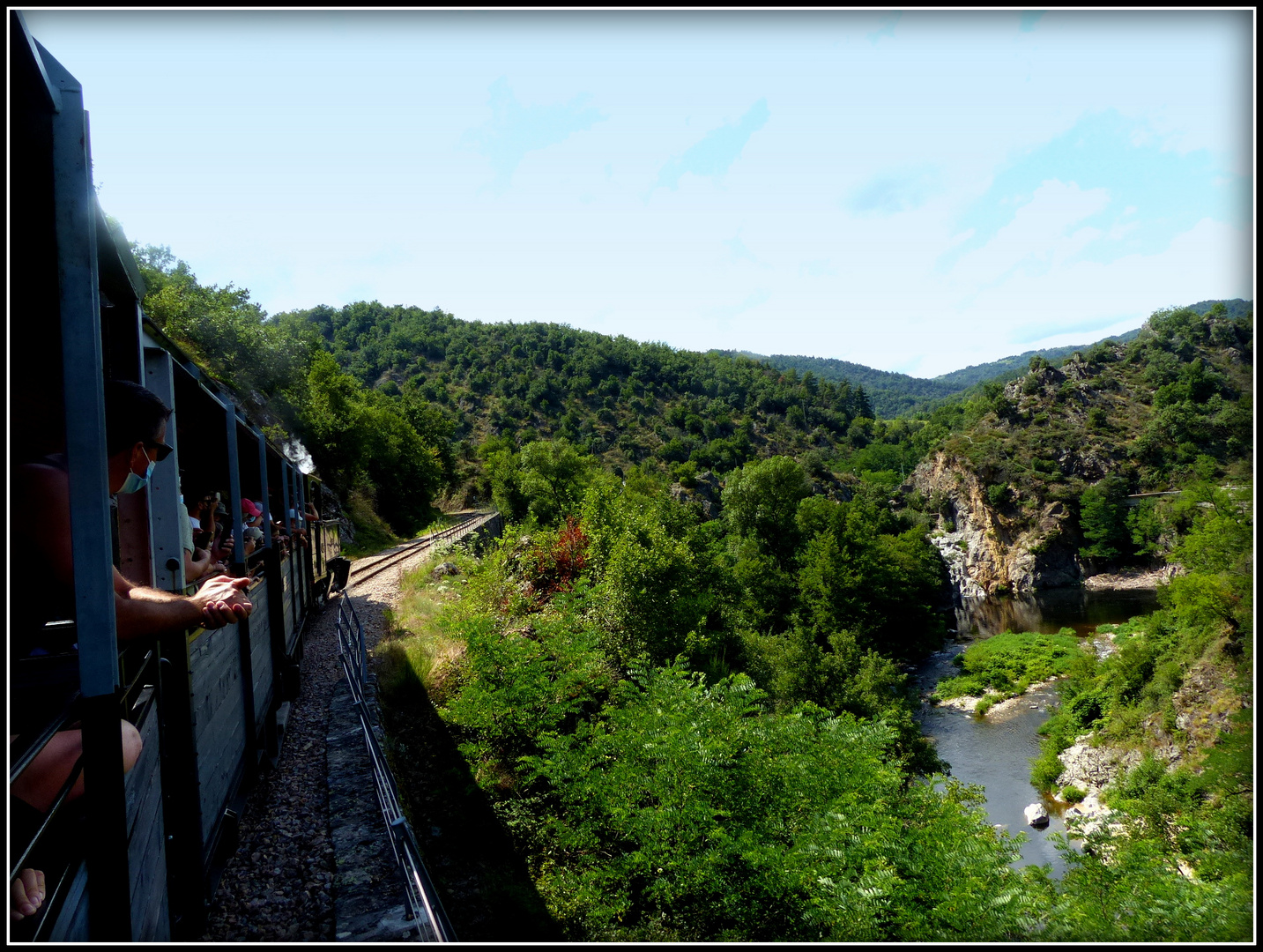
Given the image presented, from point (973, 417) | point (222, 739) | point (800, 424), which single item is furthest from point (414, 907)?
point (800, 424)

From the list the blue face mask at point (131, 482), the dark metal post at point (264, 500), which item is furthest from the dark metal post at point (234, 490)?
the blue face mask at point (131, 482)

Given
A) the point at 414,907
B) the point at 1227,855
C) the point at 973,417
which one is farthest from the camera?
the point at 973,417

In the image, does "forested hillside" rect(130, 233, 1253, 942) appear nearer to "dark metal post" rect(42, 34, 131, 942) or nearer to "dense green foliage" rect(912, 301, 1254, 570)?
"dense green foliage" rect(912, 301, 1254, 570)

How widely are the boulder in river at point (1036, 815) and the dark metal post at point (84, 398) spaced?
95.0 feet

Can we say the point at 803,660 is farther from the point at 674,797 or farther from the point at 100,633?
the point at 100,633

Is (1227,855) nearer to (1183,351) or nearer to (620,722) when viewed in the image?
(620,722)

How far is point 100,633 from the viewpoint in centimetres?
182

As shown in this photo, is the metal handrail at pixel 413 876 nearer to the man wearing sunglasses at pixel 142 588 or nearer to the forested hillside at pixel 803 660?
the man wearing sunglasses at pixel 142 588

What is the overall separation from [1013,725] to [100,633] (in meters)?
39.1

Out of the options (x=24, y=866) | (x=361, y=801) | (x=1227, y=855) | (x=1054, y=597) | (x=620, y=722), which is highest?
(x=24, y=866)

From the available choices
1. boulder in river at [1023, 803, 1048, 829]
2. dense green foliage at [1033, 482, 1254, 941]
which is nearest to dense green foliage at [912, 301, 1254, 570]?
dense green foliage at [1033, 482, 1254, 941]

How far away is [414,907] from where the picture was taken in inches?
152

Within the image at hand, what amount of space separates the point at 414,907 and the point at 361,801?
2584mm

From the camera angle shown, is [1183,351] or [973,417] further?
[973,417]
